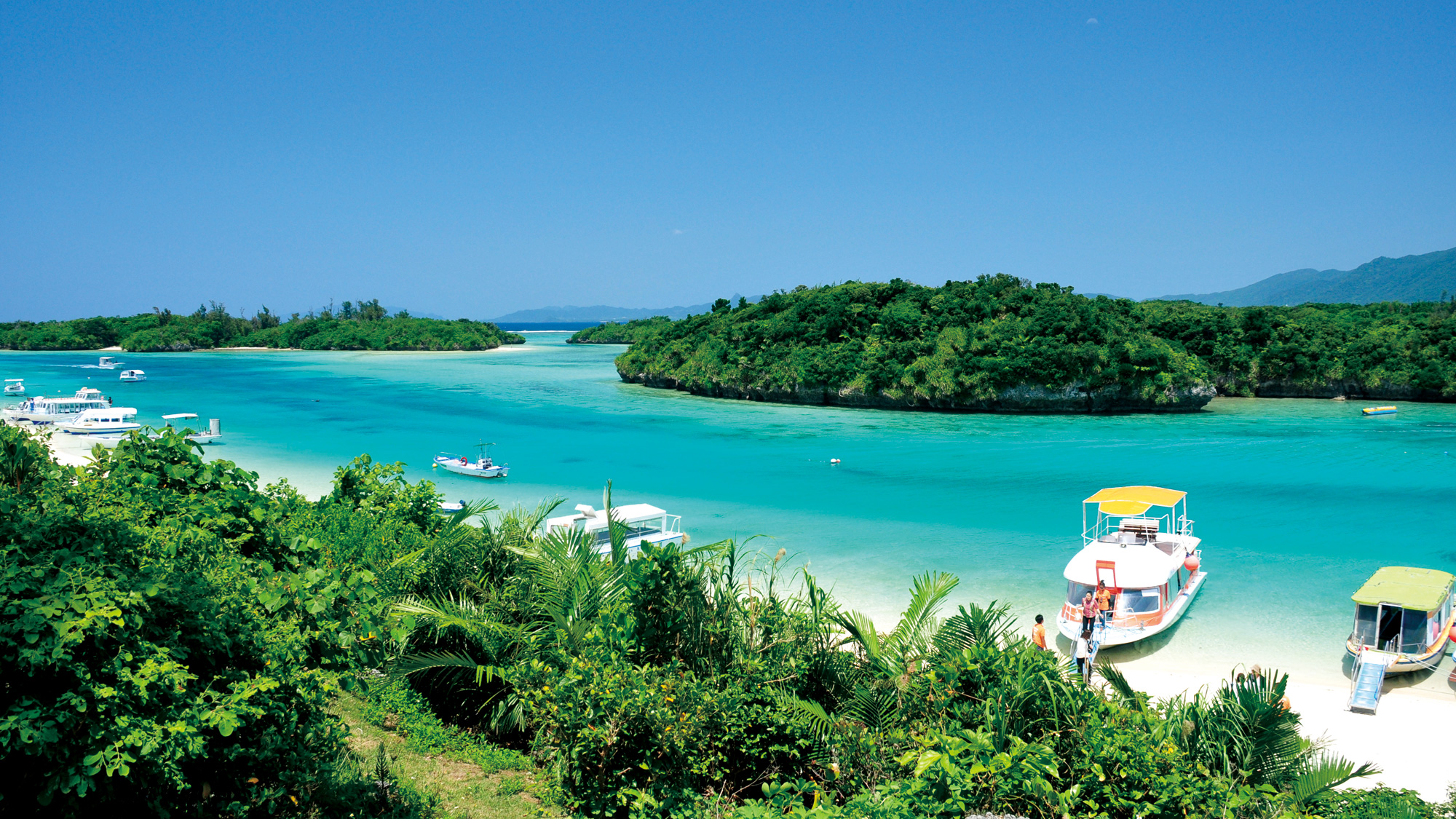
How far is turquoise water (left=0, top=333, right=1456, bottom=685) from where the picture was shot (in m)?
16.4

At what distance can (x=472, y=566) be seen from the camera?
8773mm

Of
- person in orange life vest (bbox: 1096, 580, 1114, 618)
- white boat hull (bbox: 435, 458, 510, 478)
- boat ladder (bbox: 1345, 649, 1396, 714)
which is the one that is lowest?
boat ladder (bbox: 1345, 649, 1396, 714)

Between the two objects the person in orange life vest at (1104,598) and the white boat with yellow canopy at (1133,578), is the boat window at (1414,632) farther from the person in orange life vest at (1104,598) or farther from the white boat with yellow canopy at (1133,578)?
the person in orange life vest at (1104,598)

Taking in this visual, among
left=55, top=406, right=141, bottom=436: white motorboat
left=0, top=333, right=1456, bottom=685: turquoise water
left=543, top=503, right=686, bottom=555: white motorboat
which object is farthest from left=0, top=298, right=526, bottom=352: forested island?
left=543, top=503, right=686, bottom=555: white motorboat

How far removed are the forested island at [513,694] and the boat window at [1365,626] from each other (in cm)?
716

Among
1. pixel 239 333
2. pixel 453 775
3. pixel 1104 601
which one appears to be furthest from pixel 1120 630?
pixel 239 333

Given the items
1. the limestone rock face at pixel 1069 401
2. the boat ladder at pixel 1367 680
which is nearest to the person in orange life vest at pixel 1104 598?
the boat ladder at pixel 1367 680

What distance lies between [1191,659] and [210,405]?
54686mm

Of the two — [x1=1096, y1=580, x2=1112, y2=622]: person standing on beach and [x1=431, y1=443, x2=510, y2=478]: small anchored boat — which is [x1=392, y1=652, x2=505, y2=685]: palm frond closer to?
[x1=1096, y1=580, x2=1112, y2=622]: person standing on beach

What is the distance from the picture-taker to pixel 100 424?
35281mm

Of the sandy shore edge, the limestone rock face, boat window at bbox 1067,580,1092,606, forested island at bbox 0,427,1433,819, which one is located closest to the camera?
forested island at bbox 0,427,1433,819

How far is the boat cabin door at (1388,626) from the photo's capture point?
12227 mm

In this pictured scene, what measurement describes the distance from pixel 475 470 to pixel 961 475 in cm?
1728

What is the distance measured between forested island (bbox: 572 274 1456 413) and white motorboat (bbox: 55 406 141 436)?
115 ft
